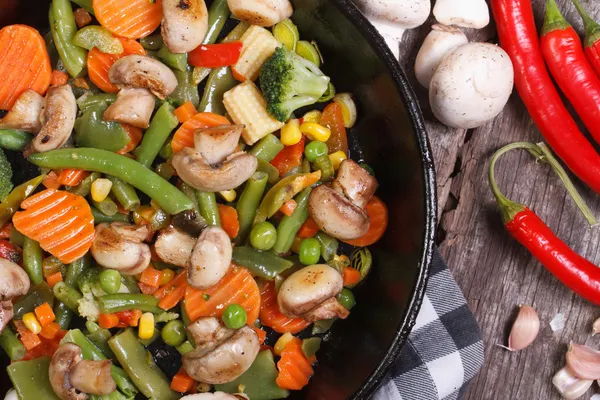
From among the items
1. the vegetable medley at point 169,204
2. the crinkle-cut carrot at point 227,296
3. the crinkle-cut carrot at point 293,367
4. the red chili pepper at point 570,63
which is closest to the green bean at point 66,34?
the vegetable medley at point 169,204

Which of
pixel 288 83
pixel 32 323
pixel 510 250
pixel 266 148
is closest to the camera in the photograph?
pixel 32 323

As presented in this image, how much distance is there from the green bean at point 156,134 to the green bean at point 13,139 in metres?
0.62

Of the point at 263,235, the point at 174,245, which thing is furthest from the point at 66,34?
the point at 263,235

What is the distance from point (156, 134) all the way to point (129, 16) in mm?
678

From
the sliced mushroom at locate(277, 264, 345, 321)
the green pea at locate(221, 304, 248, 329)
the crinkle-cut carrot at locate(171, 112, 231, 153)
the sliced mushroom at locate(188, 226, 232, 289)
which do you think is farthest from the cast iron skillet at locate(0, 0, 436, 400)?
the sliced mushroom at locate(188, 226, 232, 289)

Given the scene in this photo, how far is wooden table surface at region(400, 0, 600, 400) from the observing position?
14.6 ft

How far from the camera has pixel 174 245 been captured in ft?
11.3

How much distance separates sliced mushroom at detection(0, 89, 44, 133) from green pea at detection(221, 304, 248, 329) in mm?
1405

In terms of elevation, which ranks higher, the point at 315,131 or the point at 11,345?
the point at 315,131

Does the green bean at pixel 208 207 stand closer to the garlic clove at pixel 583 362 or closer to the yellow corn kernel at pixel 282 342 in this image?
the yellow corn kernel at pixel 282 342

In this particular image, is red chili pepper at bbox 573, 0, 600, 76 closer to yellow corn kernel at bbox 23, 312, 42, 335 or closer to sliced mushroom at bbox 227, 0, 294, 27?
sliced mushroom at bbox 227, 0, 294, 27

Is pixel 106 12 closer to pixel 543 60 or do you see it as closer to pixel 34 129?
pixel 34 129

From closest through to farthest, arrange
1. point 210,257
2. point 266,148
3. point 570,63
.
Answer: point 210,257
point 266,148
point 570,63

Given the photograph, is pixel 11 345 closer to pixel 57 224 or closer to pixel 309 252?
pixel 57 224
